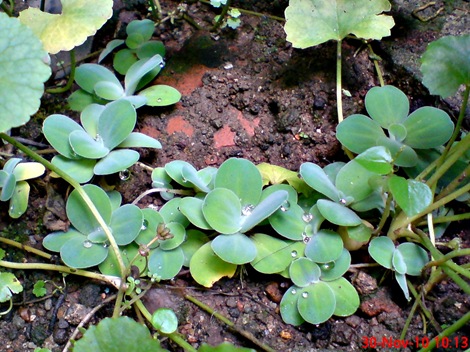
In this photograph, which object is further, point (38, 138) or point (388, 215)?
point (38, 138)

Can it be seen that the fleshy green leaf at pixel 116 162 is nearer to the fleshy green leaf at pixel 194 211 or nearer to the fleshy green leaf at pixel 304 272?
the fleshy green leaf at pixel 194 211

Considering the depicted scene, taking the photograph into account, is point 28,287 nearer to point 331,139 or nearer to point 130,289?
point 130,289

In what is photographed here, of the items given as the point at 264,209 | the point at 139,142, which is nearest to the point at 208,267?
the point at 264,209

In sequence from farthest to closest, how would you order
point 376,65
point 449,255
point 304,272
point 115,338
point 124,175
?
1. point 376,65
2. point 124,175
3. point 304,272
4. point 449,255
5. point 115,338

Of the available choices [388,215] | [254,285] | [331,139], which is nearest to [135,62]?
[331,139]

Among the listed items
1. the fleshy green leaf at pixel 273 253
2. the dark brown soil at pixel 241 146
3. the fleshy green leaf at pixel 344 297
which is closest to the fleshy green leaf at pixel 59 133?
the dark brown soil at pixel 241 146

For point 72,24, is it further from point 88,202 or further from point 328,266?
point 328,266

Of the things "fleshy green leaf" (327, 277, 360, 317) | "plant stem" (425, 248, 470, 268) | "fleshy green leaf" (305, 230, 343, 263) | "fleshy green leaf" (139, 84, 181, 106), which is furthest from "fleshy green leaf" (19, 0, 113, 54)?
"plant stem" (425, 248, 470, 268)
